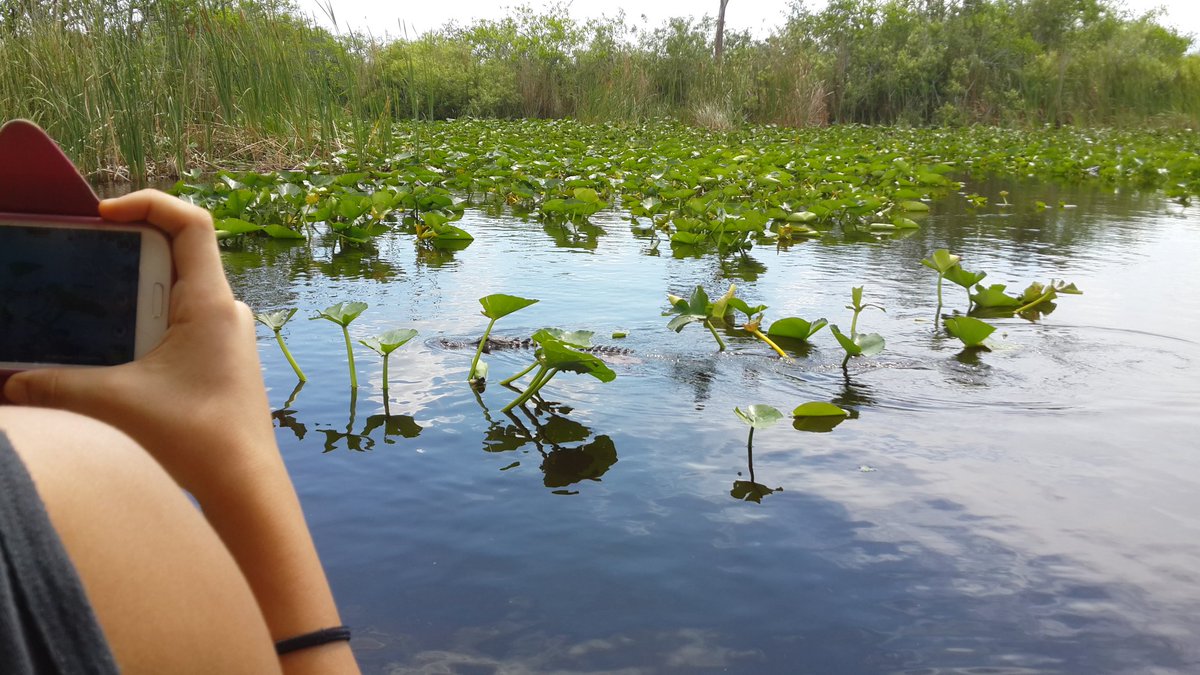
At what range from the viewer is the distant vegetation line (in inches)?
216

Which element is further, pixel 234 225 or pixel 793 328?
pixel 234 225

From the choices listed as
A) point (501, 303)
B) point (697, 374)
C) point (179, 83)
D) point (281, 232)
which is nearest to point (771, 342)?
point (697, 374)

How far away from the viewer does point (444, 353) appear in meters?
2.55

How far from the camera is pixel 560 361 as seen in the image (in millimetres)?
Result: 2016

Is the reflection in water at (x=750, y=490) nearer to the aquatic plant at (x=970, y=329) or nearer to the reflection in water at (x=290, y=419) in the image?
the reflection in water at (x=290, y=419)

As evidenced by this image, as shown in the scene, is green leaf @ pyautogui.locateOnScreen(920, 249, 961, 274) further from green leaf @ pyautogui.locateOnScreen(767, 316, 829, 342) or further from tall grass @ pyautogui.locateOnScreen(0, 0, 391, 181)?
tall grass @ pyautogui.locateOnScreen(0, 0, 391, 181)

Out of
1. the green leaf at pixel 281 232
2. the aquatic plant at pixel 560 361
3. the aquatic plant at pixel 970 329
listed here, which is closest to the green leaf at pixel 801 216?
the green leaf at pixel 281 232

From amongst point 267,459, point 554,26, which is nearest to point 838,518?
point 267,459

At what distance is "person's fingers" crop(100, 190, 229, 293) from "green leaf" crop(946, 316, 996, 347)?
2.25 metres

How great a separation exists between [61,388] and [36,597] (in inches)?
11.0

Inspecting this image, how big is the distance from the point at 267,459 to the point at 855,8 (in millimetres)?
22147

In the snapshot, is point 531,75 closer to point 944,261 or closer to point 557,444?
point 944,261

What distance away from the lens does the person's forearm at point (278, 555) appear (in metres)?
0.60

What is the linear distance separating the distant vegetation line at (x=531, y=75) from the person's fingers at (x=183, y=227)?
5243 millimetres
